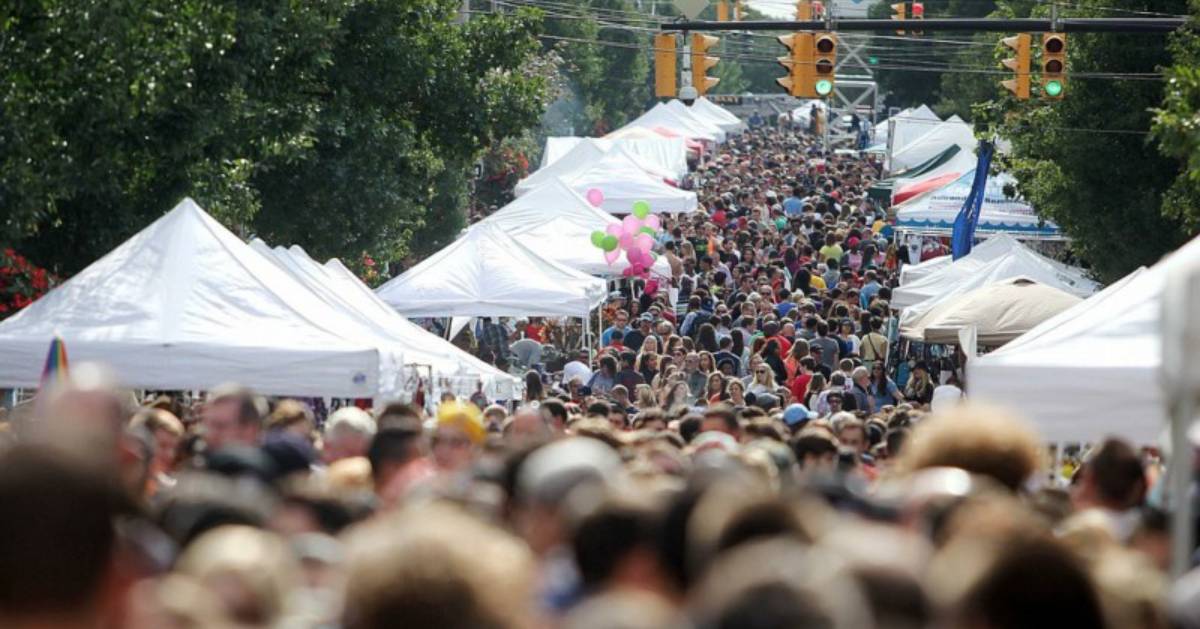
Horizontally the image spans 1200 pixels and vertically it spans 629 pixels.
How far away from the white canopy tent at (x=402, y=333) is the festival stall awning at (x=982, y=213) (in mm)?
15461

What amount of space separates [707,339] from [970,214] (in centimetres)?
942

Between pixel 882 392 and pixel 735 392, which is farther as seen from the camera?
pixel 882 392

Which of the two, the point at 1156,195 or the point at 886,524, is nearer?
the point at 886,524

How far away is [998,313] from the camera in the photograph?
64.7ft

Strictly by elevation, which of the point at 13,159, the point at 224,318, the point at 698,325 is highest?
the point at 13,159

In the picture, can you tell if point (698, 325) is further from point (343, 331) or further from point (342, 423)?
point (342, 423)

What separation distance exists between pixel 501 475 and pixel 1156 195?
19882 millimetres

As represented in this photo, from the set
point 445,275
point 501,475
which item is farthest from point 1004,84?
point 501,475

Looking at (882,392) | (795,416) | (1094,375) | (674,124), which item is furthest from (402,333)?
(674,124)

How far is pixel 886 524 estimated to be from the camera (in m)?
5.79

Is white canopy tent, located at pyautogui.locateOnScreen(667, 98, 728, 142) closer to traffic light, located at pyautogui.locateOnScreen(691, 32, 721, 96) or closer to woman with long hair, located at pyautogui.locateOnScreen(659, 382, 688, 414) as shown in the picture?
traffic light, located at pyautogui.locateOnScreen(691, 32, 721, 96)

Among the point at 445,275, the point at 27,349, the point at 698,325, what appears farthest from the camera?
the point at 698,325

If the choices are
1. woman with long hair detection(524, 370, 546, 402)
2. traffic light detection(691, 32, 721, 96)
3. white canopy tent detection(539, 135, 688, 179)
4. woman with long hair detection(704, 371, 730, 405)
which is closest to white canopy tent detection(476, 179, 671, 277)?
traffic light detection(691, 32, 721, 96)

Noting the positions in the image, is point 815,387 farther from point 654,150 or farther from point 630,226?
point 654,150
